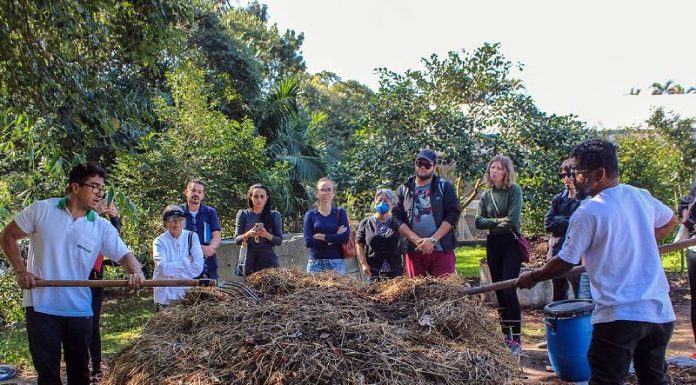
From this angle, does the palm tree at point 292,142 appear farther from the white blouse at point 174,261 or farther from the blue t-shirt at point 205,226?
the white blouse at point 174,261

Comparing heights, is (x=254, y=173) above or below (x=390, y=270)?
above

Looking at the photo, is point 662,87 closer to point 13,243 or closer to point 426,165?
point 426,165

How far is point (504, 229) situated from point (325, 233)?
1.77 m

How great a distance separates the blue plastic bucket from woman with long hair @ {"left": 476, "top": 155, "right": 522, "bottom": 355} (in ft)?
2.06

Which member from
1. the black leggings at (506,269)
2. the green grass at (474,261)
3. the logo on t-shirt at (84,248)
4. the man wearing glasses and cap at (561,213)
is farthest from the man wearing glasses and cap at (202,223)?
the green grass at (474,261)

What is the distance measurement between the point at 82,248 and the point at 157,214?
6300 millimetres

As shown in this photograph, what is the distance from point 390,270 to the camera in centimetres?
645

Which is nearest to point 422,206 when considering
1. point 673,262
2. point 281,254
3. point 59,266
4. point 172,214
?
point 172,214

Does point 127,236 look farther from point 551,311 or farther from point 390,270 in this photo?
point 551,311

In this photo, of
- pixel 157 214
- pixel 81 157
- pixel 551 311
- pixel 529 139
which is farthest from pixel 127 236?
pixel 551 311

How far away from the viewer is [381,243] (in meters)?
6.45

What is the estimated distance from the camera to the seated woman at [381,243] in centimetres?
643

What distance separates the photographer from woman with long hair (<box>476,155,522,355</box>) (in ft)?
19.8

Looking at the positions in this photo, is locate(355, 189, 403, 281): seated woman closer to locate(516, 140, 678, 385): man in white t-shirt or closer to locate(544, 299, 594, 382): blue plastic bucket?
locate(544, 299, 594, 382): blue plastic bucket
